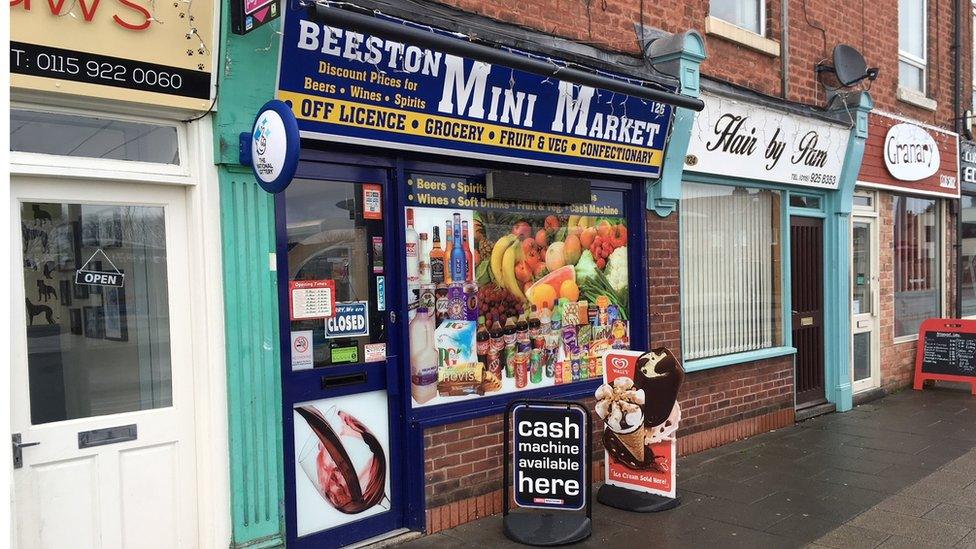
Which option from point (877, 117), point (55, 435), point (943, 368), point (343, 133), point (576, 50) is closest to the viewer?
point (55, 435)

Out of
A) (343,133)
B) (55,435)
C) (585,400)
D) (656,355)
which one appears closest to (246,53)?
(343,133)

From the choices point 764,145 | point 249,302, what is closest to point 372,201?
point 249,302

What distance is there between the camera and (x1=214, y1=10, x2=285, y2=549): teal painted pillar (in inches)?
166

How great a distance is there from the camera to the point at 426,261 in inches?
211

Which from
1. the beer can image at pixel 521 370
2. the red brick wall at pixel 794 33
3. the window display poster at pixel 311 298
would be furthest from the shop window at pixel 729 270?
the window display poster at pixel 311 298

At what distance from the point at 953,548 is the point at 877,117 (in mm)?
6141

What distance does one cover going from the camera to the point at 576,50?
6113mm

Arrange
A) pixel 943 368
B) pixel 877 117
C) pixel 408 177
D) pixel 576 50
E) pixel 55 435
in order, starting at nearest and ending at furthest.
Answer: pixel 55 435 < pixel 408 177 < pixel 576 50 < pixel 877 117 < pixel 943 368

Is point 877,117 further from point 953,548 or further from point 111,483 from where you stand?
point 111,483

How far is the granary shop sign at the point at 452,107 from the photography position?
4.50 metres

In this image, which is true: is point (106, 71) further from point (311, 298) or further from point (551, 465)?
point (551, 465)

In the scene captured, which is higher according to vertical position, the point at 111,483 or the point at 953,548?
the point at 111,483

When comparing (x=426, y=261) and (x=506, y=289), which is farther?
(x=506, y=289)

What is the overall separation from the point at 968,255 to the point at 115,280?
12508 mm
